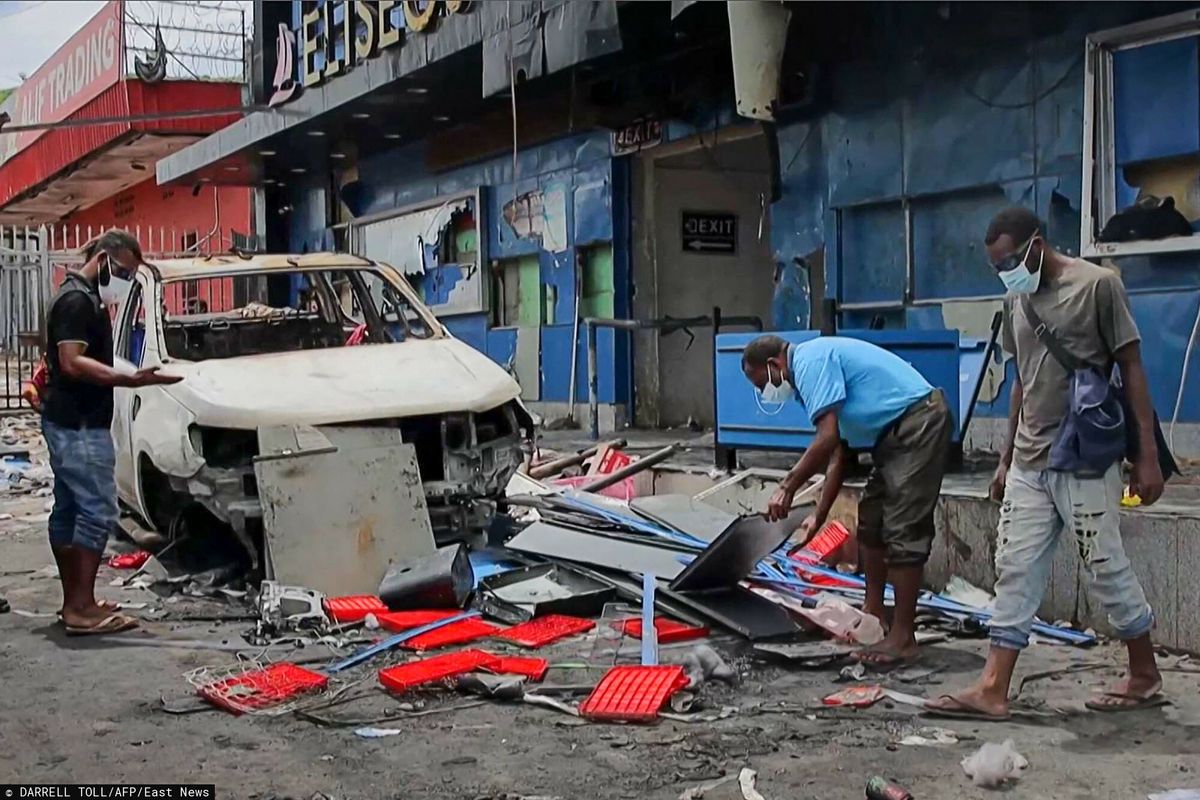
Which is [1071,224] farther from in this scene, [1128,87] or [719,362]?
[719,362]

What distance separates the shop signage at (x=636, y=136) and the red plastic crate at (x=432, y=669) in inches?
329

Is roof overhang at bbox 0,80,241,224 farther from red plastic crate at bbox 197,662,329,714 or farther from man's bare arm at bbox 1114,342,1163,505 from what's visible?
man's bare arm at bbox 1114,342,1163,505

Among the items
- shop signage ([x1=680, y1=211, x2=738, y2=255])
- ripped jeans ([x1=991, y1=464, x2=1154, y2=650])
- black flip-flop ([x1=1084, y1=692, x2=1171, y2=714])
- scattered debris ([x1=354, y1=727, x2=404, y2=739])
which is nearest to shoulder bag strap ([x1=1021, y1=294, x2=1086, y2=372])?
ripped jeans ([x1=991, y1=464, x2=1154, y2=650])

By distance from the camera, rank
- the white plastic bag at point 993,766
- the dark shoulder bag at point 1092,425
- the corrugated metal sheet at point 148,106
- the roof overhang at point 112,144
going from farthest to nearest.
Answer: the roof overhang at point 112,144
the corrugated metal sheet at point 148,106
the dark shoulder bag at point 1092,425
the white plastic bag at point 993,766

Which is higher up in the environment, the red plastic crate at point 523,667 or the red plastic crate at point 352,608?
the red plastic crate at point 352,608

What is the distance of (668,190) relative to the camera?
13586 millimetres

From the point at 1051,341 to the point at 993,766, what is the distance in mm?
1545

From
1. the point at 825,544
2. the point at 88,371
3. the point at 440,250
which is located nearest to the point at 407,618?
the point at 88,371

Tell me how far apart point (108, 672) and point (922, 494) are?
3.56 metres

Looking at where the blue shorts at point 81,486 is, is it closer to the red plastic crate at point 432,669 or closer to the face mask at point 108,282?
the face mask at point 108,282

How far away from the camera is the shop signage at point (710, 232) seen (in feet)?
45.2

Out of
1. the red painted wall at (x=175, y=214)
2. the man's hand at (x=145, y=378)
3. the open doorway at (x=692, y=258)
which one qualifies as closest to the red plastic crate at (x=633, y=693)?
the man's hand at (x=145, y=378)

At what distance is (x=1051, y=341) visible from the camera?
4.60 metres

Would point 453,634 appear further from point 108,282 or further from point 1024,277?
point 1024,277
